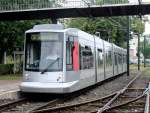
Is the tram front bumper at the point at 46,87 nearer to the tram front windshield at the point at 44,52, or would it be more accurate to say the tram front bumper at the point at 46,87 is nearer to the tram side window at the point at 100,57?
the tram front windshield at the point at 44,52

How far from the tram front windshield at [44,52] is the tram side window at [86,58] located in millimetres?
2307

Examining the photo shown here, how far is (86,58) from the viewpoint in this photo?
2052 cm

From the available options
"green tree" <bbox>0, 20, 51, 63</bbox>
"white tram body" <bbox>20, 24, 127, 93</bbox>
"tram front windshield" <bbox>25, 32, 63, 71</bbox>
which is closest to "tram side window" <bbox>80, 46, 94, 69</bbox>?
"white tram body" <bbox>20, 24, 127, 93</bbox>

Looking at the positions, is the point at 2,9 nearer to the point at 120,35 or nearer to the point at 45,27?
the point at 45,27

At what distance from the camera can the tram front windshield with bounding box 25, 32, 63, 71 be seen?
1705 centimetres

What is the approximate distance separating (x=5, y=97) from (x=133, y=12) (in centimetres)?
1237

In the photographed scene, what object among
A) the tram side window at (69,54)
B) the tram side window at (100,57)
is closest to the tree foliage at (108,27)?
the tram side window at (100,57)

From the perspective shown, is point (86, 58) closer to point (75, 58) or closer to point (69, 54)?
point (75, 58)

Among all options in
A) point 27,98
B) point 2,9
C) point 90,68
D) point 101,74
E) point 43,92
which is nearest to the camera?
point 43,92

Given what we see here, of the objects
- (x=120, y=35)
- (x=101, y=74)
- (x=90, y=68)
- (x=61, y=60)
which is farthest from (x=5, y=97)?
(x=120, y=35)

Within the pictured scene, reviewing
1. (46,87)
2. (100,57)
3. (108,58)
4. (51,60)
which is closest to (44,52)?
(51,60)

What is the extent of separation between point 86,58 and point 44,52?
3.79 metres

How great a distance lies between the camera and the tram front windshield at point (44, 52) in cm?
1705

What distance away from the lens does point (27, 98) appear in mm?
18031
